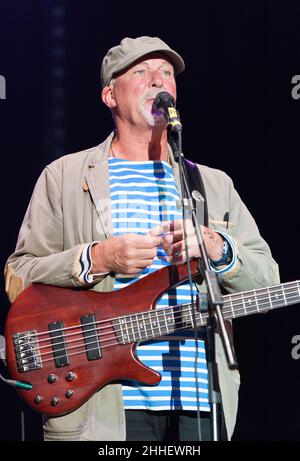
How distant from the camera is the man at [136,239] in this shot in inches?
140

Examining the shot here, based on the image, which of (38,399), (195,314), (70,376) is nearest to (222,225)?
(195,314)

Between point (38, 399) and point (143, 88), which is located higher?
point (143, 88)

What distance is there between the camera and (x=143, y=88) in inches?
158

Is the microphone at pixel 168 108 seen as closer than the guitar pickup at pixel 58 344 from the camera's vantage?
Yes

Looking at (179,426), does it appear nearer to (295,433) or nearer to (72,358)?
(72,358)

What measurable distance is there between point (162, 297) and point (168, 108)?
0.73 meters

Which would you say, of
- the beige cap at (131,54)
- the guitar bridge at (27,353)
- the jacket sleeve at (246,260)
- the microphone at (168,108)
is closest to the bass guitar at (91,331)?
the guitar bridge at (27,353)

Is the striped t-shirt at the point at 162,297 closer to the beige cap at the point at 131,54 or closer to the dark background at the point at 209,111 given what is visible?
the beige cap at the point at 131,54

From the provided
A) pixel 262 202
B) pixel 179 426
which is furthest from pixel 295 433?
pixel 179 426

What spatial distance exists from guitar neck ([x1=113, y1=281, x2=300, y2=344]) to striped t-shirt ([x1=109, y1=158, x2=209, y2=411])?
0.06 m

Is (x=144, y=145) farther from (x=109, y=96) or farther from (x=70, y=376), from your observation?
(x=70, y=376)

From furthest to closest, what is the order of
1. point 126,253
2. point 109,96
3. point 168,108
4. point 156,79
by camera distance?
1. point 109,96
2. point 156,79
3. point 168,108
4. point 126,253
